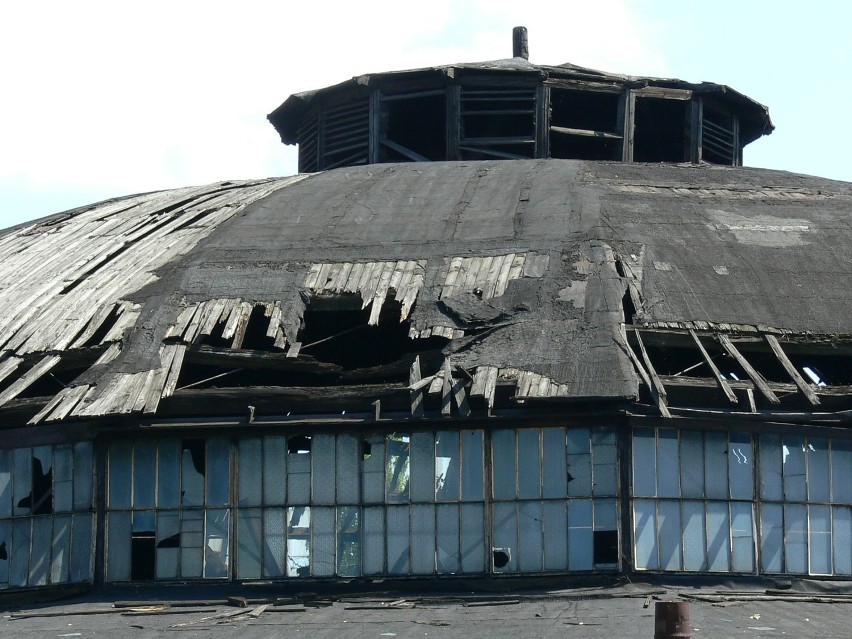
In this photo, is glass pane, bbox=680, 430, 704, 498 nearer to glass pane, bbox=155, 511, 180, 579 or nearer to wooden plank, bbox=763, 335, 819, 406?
wooden plank, bbox=763, 335, 819, 406

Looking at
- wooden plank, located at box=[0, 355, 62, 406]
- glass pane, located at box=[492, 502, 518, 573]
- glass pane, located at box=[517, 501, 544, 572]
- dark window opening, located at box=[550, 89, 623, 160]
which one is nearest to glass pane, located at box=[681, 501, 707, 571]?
glass pane, located at box=[517, 501, 544, 572]

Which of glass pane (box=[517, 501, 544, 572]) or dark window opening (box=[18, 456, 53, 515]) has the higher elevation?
dark window opening (box=[18, 456, 53, 515])

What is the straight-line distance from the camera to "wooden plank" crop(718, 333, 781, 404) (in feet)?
74.6

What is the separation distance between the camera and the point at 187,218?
31391 millimetres

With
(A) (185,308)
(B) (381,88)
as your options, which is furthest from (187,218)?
(B) (381,88)

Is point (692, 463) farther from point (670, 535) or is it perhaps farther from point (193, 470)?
point (193, 470)

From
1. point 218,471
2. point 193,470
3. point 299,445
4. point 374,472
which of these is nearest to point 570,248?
point 374,472

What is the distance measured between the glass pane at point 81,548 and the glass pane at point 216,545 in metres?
1.97

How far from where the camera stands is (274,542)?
23.6m

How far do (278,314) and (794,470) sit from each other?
30.0 ft

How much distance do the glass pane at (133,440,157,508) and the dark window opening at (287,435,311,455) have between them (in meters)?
2.27

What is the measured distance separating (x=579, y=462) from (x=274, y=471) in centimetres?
492

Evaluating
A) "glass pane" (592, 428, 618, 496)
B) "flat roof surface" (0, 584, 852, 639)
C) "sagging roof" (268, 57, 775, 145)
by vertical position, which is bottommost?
"flat roof surface" (0, 584, 852, 639)

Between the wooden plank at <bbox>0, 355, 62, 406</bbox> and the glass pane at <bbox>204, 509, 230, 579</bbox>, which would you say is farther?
the wooden plank at <bbox>0, 355, 62, 406</bbox>
